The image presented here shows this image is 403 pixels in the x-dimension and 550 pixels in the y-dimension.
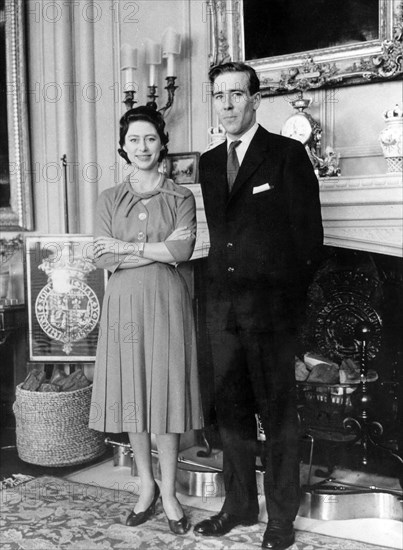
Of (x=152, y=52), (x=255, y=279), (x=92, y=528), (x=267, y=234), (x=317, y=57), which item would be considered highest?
(x=152, y=52)

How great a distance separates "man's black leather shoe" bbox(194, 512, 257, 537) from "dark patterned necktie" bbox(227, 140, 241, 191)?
1150 mm

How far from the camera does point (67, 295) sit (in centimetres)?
306

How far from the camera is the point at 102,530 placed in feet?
7.61

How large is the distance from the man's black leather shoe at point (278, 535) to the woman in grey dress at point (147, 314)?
Result: 0.29 metres

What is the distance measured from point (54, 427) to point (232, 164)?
1512 millimetres

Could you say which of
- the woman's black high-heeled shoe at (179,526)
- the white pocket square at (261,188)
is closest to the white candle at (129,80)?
the white pocket square at (261,188)

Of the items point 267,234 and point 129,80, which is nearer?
point 267,234

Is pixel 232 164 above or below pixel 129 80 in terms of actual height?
below

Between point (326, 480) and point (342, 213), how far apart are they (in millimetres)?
1053

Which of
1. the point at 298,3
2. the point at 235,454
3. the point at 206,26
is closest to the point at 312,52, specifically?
the point at 298,3

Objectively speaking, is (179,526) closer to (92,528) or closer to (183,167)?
(92,528)

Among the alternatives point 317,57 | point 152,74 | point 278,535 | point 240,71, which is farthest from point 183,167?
point 278,535

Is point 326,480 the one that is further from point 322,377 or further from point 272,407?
point 272,407

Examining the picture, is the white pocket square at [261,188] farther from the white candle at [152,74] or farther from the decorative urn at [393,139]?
the white candle at [152,74]
